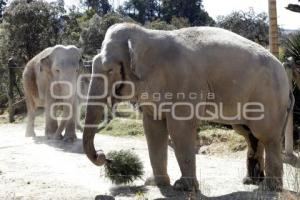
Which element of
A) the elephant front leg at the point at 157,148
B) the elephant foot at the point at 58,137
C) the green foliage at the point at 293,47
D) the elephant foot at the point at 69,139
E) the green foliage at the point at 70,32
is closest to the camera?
the elephant front leg at the point at 157,148

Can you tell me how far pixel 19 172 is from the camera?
8.20m

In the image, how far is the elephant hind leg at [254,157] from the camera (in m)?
7.22

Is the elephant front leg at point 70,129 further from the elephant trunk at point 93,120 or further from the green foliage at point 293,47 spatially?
the elephant trunk at point 93,120

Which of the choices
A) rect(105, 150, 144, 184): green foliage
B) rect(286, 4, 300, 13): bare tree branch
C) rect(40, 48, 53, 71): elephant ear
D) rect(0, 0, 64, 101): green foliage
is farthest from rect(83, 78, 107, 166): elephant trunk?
rect(0, 0, 64, 101): green foliage

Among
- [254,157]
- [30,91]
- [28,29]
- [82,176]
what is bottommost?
[82,176]

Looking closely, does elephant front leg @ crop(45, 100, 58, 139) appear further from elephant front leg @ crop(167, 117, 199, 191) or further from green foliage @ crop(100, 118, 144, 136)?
elephant front leg @ crop(167, 117, 199, 191)

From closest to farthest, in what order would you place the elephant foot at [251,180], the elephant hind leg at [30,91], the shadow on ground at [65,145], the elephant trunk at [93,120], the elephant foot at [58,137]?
the elephant trunk at [93,120], the elephant foot at [251,180], the shadow on ground at [65,145], the elephant foot at [58,137], the elephant hind leg at [30,91]

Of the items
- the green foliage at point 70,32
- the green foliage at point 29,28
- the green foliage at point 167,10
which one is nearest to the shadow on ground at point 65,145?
the green foliage at point 29,28

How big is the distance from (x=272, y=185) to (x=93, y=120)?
2.35 meters

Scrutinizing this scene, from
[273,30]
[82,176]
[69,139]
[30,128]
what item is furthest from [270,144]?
[30,128]

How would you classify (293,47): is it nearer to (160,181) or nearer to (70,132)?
(70,132)

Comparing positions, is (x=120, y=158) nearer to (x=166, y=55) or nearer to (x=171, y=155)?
(x=166, y=55)

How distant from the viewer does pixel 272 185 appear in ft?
21.4

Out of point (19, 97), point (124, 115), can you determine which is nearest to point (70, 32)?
point (19, 97)
